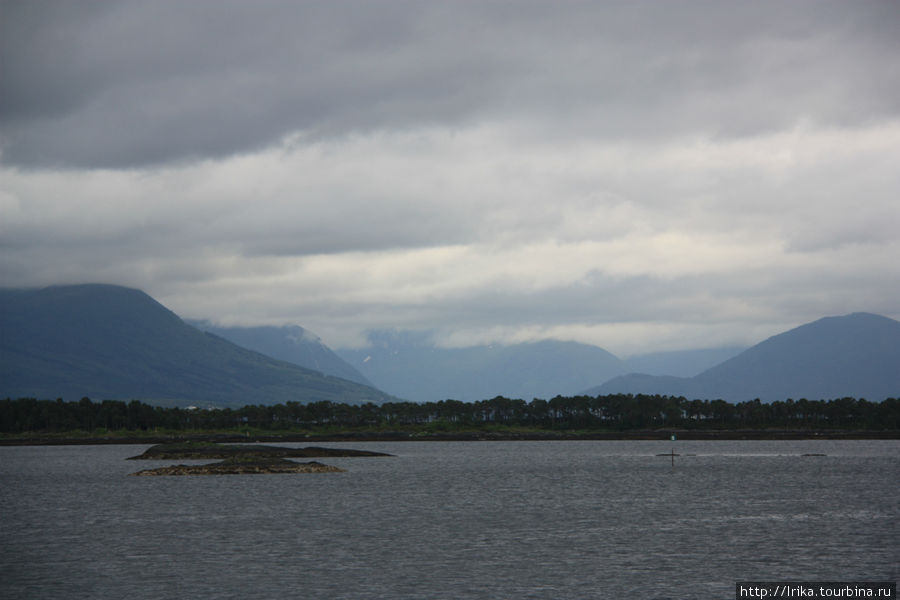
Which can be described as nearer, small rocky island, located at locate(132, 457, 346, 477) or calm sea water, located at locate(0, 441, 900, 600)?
calm sea water, located at locate(0, 441, 900, 600)

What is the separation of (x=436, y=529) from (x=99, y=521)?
37.0m

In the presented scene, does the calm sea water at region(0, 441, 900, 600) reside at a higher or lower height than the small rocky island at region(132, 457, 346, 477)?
lower

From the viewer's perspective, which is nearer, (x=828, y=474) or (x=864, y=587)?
(x=864, y=587)

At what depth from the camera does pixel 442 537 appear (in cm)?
8831

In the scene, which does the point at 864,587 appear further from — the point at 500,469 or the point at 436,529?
the point at 500,469

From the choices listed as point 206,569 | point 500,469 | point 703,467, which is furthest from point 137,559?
point 703,467

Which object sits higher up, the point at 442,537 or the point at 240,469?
the point at 240,469

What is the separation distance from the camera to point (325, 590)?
63.0 m

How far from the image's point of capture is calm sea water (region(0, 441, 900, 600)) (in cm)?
6481

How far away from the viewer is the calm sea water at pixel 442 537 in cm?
6481

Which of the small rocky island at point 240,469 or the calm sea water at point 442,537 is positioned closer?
the calm sea water at point 442,537

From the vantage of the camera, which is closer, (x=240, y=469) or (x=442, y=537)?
(x=442, y=537)

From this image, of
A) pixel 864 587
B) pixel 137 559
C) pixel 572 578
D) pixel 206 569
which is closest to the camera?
pixel 864 587

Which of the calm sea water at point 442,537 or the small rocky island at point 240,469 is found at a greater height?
the small rocky island at point 240,469
